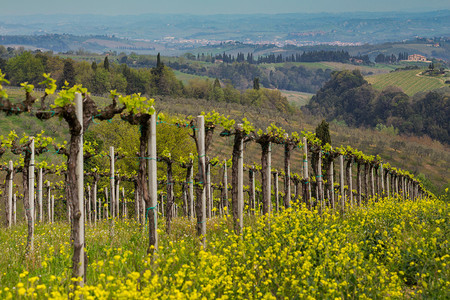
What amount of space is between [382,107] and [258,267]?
487 feet

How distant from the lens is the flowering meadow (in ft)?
21.5

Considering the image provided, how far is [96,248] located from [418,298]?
6488 millimetres

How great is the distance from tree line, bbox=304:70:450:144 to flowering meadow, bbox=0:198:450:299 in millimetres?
128443

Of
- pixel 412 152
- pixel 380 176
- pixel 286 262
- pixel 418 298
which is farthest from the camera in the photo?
pixel 412 152

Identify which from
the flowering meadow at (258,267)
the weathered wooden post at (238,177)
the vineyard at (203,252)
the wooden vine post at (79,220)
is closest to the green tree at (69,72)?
the vineyard at (203,252)

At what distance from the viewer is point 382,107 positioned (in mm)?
147500

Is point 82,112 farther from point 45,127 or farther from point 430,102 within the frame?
point 430,102

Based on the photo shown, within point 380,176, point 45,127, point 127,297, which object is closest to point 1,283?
point 127,297

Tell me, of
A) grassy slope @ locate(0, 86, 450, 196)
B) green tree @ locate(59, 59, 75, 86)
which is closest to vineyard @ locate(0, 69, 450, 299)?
grassy slope @ locate(0, 86, 450, 196)

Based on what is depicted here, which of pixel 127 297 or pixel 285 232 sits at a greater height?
pixel 127 297

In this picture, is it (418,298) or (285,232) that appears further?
(285,232)

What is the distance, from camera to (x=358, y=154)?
869 inches

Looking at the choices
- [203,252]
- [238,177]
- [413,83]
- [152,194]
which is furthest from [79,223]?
[413,83]

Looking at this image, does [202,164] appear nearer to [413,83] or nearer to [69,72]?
[69,72]
